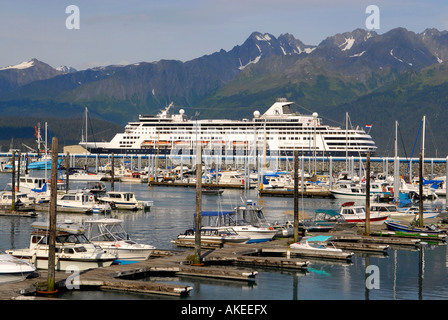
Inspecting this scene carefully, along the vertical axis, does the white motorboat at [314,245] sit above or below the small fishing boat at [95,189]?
below

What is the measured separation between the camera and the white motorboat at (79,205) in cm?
5900

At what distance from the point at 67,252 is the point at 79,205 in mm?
28426

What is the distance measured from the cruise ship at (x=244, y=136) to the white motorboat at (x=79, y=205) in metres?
98.0

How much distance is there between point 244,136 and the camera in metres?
170

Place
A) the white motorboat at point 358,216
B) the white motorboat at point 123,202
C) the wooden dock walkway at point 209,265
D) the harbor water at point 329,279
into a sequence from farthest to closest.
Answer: the white motorboat at point 123,202, the white motorboat at point 358,216, the harbor water at point 329,279, the wooden dock walkway at point 209,265

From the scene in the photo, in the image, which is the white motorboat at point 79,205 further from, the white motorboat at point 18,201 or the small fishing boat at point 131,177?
the small fishing boat at point 131,177

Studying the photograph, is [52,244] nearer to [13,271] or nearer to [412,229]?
[13,271]

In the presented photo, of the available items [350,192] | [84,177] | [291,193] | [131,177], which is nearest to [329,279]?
[350,192]

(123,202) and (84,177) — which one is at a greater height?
(84,177)

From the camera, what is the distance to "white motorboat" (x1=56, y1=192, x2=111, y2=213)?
59000 millimetres

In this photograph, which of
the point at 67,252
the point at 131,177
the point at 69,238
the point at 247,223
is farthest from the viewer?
the point at 131,177

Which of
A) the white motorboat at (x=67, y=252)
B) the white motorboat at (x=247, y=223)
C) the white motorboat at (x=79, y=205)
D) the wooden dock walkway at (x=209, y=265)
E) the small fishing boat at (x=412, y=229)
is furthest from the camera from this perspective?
the white motorboat at (x=79, y=205)

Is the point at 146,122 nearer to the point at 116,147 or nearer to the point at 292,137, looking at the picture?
the point at 116,147

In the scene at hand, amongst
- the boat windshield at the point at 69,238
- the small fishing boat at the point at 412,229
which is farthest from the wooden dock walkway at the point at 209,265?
the boat windshield at the point at 69,238
